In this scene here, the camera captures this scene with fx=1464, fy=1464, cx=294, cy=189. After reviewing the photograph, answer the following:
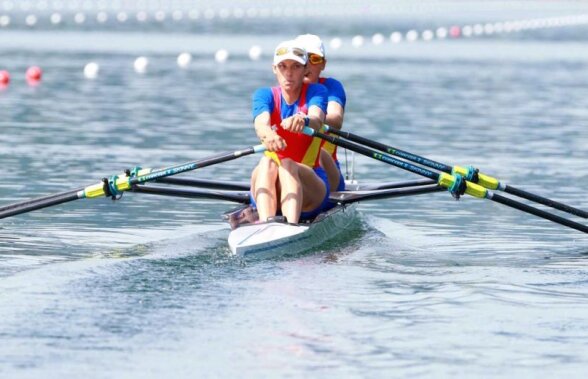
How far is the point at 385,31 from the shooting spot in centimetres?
6519

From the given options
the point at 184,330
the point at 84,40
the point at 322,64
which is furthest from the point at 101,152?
the point at 84,40

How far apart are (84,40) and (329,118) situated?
1620 inches

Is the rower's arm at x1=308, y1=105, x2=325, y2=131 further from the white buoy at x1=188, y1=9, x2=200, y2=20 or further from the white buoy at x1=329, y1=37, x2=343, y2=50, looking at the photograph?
the white buoy at x1=188, y1=9, x2=200, y2=20

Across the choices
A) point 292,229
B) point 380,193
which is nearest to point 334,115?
point 380,193

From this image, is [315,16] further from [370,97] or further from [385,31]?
[370,97]

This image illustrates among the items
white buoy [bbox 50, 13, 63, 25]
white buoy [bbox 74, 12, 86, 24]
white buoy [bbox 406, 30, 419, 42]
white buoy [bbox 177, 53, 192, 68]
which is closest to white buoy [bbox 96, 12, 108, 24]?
white buoy [bbox 74, 12, 86, 24]

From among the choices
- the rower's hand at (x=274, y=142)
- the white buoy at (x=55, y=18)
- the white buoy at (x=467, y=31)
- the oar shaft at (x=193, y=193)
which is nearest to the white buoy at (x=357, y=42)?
the white buoy at (x=467, y=31)

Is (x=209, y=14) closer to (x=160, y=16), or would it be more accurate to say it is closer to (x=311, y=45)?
(x=160, y=16)

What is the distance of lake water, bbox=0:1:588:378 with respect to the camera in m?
8.30

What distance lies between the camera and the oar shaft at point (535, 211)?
12.4m

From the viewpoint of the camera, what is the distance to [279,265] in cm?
1086

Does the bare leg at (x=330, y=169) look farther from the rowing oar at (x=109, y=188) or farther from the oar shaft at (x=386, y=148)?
the rowing oar at (x=109, y=188)

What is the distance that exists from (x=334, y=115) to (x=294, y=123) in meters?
1.14

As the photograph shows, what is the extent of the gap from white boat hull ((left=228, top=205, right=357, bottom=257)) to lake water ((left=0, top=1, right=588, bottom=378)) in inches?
6.3
